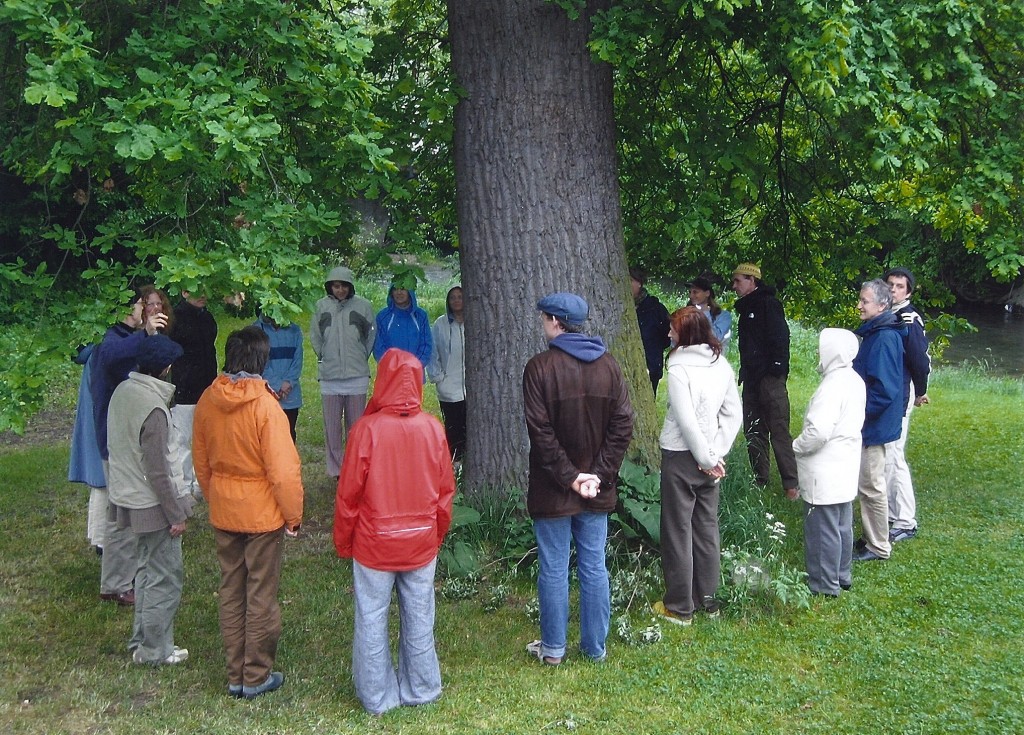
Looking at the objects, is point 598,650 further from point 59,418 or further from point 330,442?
point 59,418

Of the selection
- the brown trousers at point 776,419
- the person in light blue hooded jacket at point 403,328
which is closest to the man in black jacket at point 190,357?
the person in light blue hooded jacket at point 403,328

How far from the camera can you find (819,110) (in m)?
7.78

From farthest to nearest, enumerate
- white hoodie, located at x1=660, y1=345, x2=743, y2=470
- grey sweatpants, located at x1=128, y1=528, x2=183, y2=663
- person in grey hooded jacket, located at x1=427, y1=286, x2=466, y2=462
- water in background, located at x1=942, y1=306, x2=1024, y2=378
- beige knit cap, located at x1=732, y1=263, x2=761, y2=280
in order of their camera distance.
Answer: water in background, located at x1=942, y1=306, x2=1024, y2=378 → person in grey hooded jacket, located at x1=427, y1=286, x2=466, y2=462 → beige knit cap, located at x1=732, y1=263, x2=761, y2=280 → white hoodie, located at x1=660, y1=345, x2=743, y2=470 → grey sweatpants, located at x1=128, y1=528, x2=183, y2=663

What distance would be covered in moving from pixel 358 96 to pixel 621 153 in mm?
3462

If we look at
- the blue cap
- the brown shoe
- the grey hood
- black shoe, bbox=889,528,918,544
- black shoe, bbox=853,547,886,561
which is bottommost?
the brown shoe

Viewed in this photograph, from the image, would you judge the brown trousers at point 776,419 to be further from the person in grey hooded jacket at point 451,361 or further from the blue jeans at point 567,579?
the blue jeans at point 567,579

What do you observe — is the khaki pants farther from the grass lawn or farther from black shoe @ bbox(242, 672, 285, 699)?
black shoe @ bbox(242, 672, 285, 699)

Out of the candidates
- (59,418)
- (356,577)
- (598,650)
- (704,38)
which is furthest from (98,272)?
(59,418)

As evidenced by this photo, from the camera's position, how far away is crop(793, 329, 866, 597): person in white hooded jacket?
5.95 m

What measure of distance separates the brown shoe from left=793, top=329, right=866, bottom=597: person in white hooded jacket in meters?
4.18

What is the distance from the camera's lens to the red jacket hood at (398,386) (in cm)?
444

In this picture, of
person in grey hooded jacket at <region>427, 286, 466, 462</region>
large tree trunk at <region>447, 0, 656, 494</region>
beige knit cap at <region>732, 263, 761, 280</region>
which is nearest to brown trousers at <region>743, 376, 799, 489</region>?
beige knit cap at <region>732, 263, 761, 280</region>

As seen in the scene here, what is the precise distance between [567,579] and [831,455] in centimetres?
200

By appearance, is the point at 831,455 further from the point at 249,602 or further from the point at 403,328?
the point at 403,328
